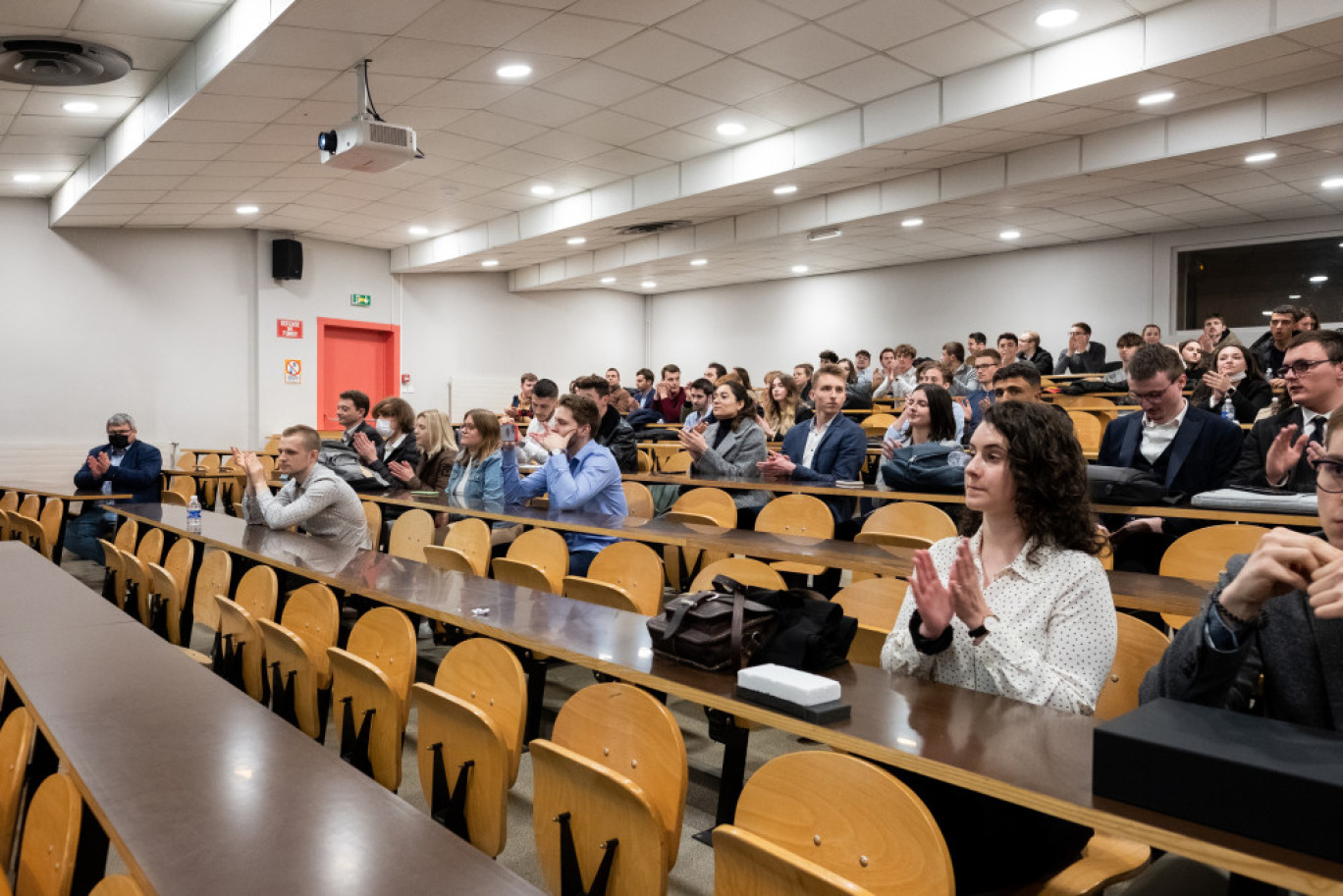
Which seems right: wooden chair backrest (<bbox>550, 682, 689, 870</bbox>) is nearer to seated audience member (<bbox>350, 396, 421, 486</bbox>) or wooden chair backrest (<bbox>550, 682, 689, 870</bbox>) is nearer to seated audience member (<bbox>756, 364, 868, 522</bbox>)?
seated audience member (<bbox>756, 364, 868, 522</bbox>)

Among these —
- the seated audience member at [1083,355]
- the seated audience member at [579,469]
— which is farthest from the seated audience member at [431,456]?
the seated audience member at [1083,355]

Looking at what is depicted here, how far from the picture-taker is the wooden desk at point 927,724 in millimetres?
1279

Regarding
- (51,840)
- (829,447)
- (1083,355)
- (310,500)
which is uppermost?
(1083,355)

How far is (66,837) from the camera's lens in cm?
161

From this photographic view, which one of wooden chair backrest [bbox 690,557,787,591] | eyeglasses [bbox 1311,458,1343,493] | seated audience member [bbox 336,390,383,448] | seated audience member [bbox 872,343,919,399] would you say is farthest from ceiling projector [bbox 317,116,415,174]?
seated audience member [bbox 872,343,919,399]

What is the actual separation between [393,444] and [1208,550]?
5206mm

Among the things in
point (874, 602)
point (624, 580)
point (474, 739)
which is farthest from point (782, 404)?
point (474, 739)

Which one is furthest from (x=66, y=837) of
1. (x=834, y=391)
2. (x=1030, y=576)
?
(x=834, y=391)

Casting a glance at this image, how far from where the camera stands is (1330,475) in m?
1.44

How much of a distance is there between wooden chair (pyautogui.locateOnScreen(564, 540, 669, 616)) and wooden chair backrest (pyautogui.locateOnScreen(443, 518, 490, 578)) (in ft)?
2.48

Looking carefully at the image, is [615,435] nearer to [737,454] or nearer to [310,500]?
[737,454]

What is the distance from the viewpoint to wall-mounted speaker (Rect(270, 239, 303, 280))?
11.1m

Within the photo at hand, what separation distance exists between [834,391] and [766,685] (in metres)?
3.50

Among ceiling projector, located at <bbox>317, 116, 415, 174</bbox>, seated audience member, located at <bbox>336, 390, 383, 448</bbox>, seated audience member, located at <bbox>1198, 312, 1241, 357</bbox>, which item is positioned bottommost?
seated audience member, located at <bbox>336, 390, 383, 448</bbox>
